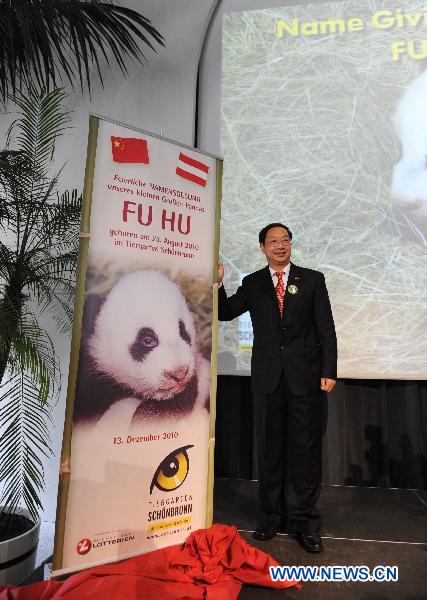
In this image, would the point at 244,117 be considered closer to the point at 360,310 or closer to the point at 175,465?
the point at 360,310

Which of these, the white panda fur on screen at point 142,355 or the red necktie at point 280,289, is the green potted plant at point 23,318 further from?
the red necktie at point 280,289

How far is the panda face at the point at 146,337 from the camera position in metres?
1.66

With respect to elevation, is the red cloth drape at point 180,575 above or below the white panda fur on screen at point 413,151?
below

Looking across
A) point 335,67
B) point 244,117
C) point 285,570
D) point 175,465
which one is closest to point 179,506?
point 175,465

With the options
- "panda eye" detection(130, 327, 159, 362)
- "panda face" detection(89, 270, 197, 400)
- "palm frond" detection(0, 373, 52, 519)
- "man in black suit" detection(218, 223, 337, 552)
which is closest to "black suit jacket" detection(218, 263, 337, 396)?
"man in black suit" detection(218, 223, 337, 552)

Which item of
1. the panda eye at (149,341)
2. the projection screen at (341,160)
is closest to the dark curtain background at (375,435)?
the projection screen at (341,160)

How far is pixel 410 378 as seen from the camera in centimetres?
258

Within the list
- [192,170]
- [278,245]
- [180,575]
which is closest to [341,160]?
[278,245]

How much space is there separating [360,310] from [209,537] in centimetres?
159

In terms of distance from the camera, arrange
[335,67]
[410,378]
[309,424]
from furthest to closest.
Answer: [335,67] → [410,378] → [309,424]

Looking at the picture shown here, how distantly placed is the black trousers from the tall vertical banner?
30 cm

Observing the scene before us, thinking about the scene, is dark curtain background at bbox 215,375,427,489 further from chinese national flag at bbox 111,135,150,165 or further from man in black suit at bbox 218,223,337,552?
chinese national flag at bbox 111,135,150,165
